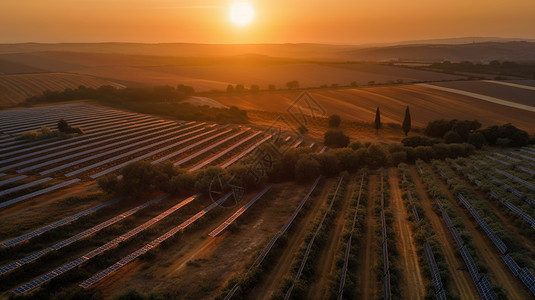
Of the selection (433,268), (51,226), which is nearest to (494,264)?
(433,268)

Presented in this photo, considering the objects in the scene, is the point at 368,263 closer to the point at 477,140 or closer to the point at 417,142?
the point at 417,142

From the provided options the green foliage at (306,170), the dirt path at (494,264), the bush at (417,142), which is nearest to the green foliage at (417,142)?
the bush at (417,142)

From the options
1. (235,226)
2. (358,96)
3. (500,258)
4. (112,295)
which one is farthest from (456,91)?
(112,295)

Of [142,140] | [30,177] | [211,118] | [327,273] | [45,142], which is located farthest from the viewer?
[211,118]

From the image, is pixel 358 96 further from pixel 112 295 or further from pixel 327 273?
pixel 112 295

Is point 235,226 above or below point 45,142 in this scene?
below

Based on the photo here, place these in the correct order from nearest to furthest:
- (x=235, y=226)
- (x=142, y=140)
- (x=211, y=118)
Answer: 1. (x=235, y=226)
2. (x=142, y=140)
3. (x=211, y=118)
